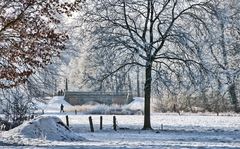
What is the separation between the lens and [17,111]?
32844mm

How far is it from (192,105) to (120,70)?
32.2 meters

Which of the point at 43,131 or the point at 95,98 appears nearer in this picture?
the point at 43,131

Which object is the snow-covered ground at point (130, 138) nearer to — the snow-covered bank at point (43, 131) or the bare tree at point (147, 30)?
the snow-covered bank at point (43, 131)

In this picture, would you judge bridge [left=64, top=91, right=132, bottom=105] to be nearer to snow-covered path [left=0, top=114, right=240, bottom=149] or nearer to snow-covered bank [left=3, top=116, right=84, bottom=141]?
snow-covered path [left=0, top=114, right=240, bottom=149]

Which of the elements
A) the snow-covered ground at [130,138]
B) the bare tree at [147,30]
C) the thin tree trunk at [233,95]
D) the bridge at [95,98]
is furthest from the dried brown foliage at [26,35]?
the bridge at [95,98]

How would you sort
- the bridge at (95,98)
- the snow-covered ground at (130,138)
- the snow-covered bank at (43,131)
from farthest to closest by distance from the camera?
the bridge at (95,98) → the snow-covered bank at (43,131) → the snow-covered ground at (130,138)

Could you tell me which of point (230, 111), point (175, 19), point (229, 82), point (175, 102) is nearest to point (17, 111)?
point (175, 19)

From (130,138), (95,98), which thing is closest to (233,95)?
(130,138)

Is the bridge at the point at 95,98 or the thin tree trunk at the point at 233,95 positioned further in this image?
the bridge at the point at 95,98

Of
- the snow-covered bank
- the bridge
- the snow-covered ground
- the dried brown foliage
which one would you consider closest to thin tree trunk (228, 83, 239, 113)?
the snow-covered ground

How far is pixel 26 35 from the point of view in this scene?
17.7 metres

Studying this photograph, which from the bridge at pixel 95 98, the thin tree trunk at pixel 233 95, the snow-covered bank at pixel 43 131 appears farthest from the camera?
the bridge at pixel 95 98

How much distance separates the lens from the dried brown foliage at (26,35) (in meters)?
17.7

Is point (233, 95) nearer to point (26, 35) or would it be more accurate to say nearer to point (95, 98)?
point (26, 35)
